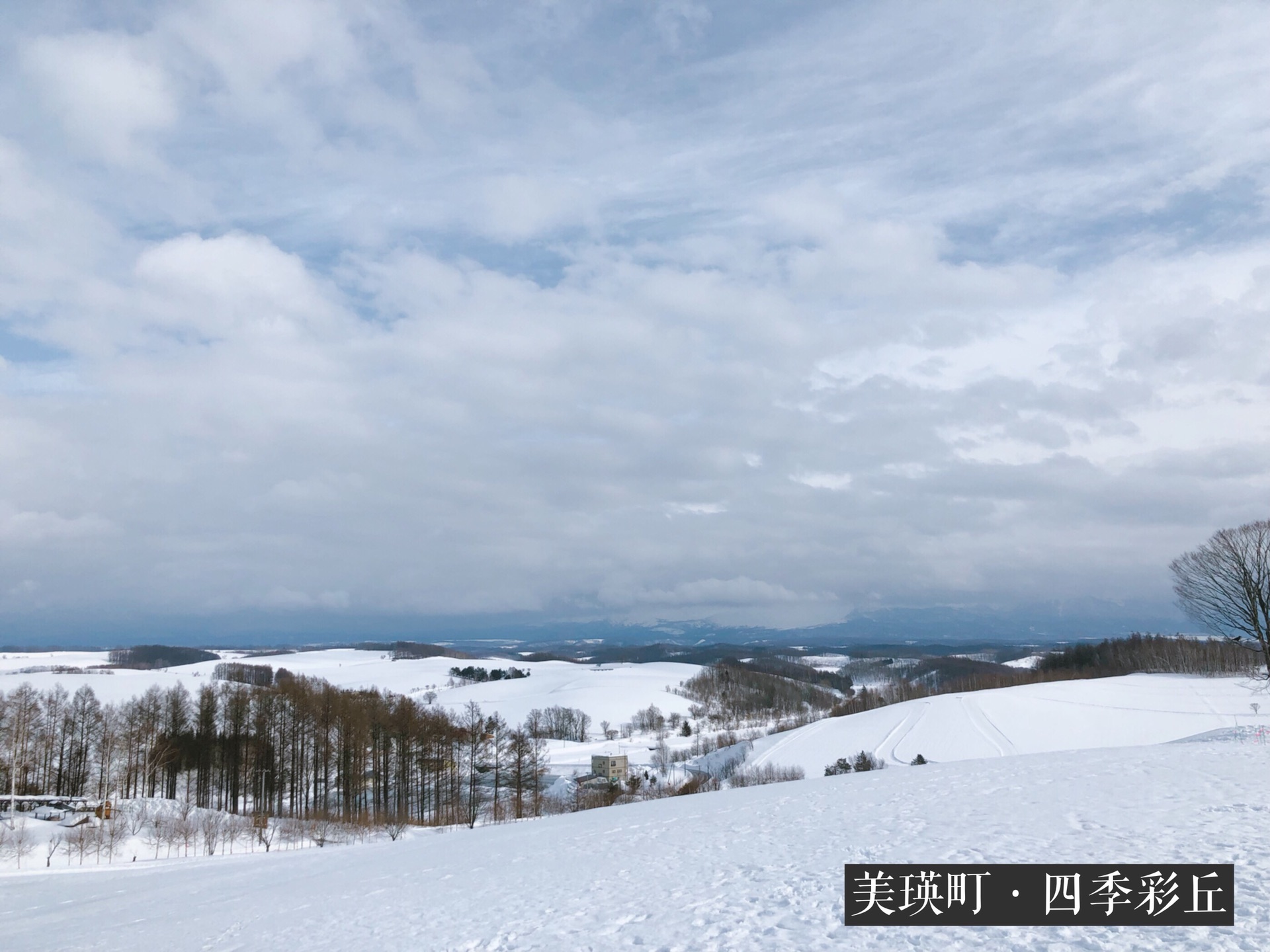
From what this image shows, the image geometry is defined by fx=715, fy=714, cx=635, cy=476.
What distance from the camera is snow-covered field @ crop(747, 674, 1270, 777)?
63.5 metres

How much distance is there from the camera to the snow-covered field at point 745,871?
361 inches

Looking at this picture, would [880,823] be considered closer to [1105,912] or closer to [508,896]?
[1105,912]

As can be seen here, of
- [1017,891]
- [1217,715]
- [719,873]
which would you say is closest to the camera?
[1017,891]

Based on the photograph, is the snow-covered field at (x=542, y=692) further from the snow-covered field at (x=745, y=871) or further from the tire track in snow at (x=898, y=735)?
the snow-covered field at (x=745, y=871)

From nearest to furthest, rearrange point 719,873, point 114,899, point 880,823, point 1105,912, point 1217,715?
1. point 1105,912
2. point 719,873
3. point 880,823
4. point 114,899
5. point 1217,715

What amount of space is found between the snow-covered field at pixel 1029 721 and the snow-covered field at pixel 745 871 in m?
44.5

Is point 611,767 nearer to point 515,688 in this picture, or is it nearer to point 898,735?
point 898,735

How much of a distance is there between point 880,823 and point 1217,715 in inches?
2867

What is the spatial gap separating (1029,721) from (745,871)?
7493cm

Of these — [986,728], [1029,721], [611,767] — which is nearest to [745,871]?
[611,767]

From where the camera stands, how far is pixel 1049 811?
1306cm

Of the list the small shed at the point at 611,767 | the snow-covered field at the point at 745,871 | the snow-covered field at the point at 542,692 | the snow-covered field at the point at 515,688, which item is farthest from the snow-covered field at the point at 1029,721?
the snow-covered field at the point at 515,688

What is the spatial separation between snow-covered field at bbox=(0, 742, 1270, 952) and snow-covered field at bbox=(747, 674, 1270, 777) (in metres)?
44.5

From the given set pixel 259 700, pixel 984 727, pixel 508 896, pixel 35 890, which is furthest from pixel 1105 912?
pixel 984 727
